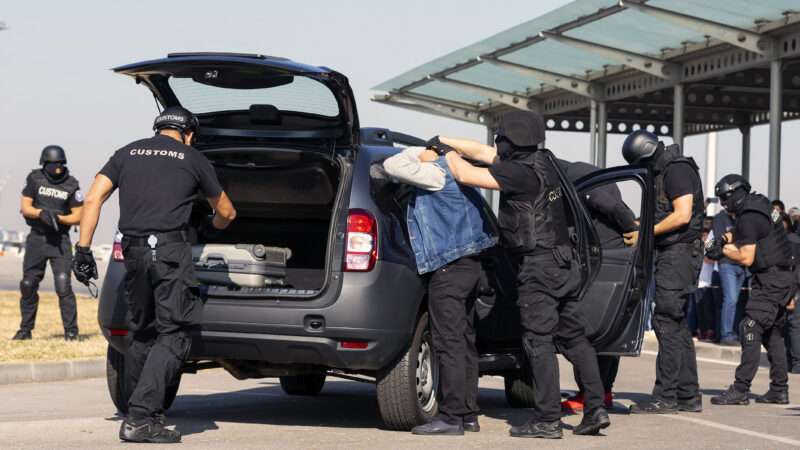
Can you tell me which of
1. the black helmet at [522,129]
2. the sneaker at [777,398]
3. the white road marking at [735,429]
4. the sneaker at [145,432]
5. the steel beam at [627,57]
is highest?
the steel beam at [627,57]

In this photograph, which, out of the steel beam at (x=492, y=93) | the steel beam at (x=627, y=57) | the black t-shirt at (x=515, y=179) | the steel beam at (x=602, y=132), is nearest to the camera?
the black t-shirt at (x=515, y=179)

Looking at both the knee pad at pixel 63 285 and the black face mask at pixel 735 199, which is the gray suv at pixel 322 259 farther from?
the knee pad at pixel 63 285

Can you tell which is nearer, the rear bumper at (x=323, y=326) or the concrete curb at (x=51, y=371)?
the rear bumper at (x=323, y=326)

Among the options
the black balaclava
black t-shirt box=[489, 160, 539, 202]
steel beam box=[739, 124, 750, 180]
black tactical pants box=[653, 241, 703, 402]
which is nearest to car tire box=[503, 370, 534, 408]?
black tactical pants box=[653, 241, 703, 402]

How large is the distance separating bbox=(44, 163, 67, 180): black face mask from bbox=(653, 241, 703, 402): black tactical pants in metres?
6.60

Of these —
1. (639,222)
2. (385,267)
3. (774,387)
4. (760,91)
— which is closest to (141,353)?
(385,267)

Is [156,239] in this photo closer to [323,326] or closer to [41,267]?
[323,326]

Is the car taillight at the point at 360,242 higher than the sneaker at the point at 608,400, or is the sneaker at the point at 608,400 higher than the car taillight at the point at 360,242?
the car taillight at the point at 360,242

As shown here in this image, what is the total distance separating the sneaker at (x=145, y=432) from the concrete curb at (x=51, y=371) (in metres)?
4.25

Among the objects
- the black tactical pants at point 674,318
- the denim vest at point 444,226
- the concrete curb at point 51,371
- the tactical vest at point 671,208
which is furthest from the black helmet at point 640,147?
the concrete curb at point 51,371

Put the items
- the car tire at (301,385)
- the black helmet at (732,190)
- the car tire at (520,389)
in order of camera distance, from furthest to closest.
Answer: the black helmet at (732,190) < the car tire at (301,385) < the car tire at (520,389)

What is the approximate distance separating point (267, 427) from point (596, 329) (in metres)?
2.16

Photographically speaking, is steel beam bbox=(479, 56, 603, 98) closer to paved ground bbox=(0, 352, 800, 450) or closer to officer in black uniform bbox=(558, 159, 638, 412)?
paved ground bbox=(0, 352, 800, 450)

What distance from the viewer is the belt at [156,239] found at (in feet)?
24.2
